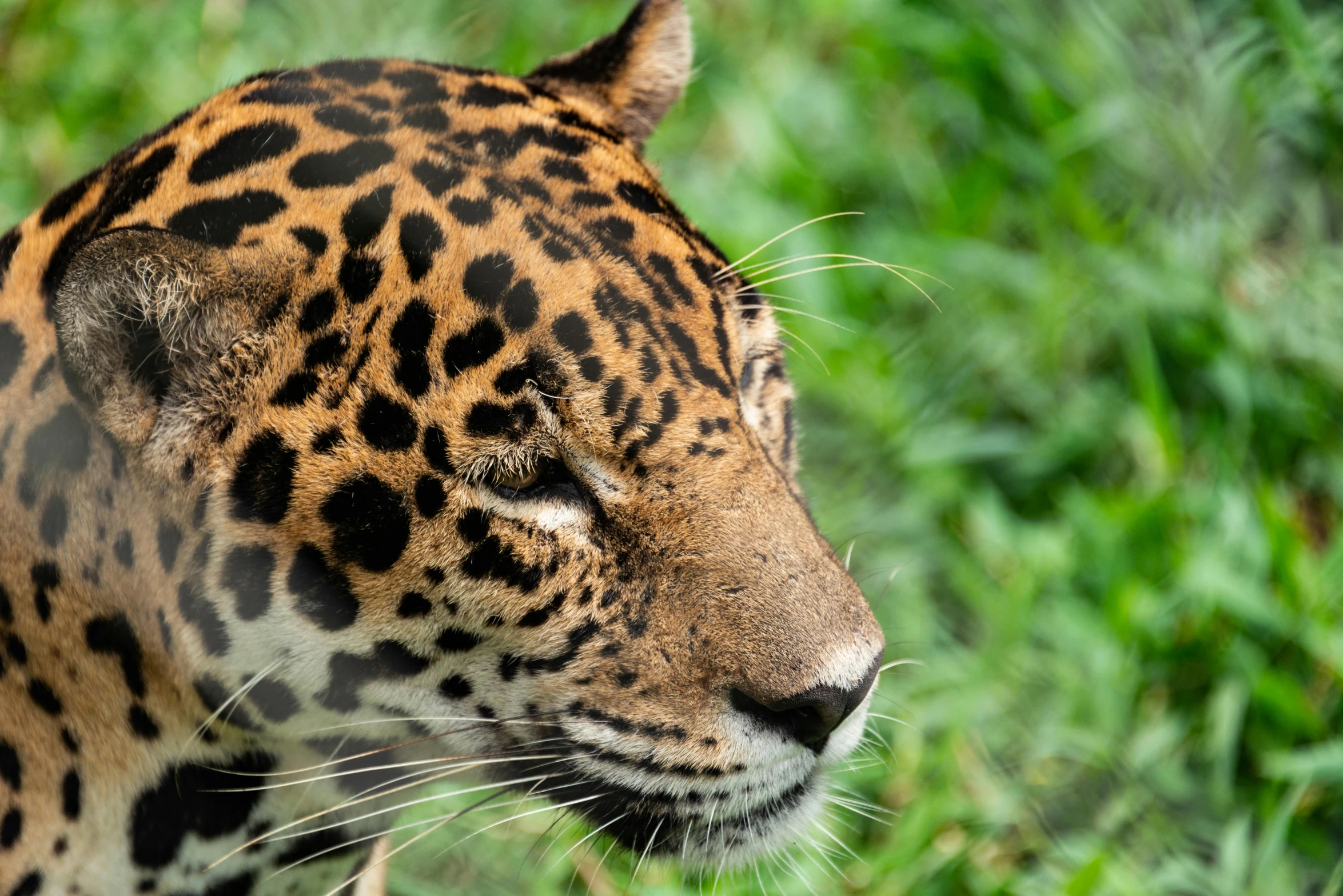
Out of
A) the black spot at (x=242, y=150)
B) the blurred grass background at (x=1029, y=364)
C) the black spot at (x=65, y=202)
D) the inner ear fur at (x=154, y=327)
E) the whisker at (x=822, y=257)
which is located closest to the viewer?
the inner ear fur at (x=154, y=327)

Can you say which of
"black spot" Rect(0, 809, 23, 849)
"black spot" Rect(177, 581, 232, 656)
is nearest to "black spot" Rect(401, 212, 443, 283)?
"black spot" Rect(177, 581, 232, 656)

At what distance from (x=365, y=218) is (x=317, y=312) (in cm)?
16

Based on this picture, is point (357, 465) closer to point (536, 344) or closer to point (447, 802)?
point (536, 344)

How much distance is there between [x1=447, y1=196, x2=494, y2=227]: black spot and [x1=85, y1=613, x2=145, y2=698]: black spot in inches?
30.9

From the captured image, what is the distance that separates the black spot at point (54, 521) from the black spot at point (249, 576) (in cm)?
25

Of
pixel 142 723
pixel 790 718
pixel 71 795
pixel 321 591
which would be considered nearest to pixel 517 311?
pixel 321 591

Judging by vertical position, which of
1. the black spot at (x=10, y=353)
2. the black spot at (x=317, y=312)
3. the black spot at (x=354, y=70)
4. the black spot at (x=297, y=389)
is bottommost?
the black spot at (x=297, y=389)

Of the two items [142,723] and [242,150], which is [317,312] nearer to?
[242,150]

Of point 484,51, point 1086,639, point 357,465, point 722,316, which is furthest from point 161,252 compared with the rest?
point 484,51

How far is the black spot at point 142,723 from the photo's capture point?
2.29m

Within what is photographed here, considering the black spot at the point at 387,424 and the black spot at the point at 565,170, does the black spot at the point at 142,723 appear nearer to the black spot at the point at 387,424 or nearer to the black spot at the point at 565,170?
the black spot at the point at 387,424

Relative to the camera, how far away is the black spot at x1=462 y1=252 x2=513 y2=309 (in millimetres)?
2205

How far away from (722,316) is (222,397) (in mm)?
822

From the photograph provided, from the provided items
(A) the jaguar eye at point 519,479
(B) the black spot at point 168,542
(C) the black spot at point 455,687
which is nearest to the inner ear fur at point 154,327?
(B) the black spot at point 168,542
